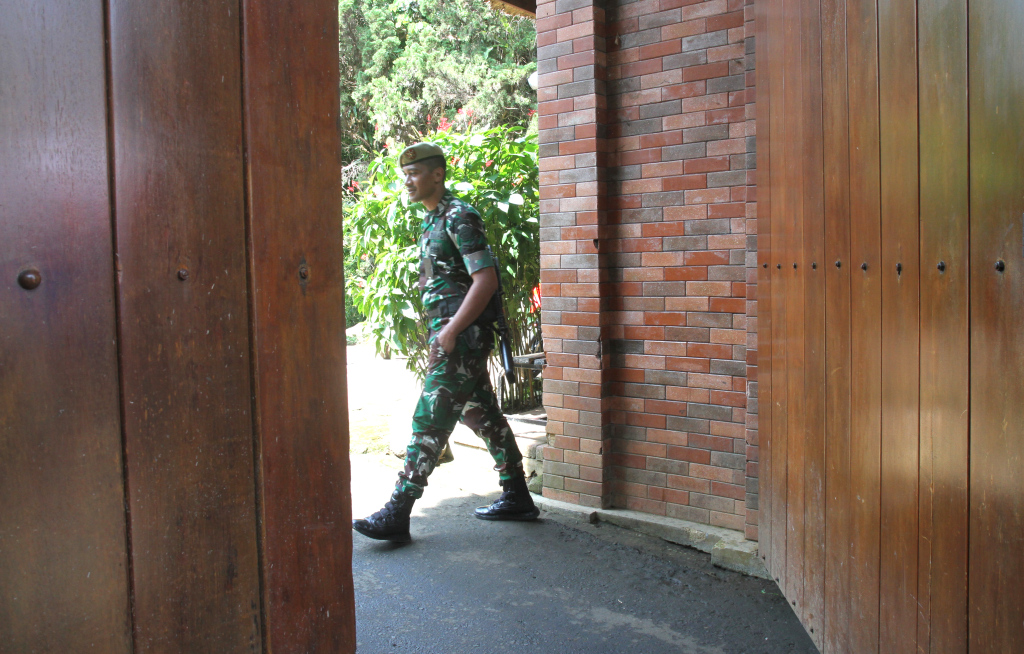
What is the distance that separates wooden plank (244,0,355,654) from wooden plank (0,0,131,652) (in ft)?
0.67

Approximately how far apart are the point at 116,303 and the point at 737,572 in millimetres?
3362

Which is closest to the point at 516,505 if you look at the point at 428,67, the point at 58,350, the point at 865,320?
A: the point at 865,320

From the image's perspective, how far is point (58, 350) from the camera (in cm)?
91

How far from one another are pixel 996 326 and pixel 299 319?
1166mm

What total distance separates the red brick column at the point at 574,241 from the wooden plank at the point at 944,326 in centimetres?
263

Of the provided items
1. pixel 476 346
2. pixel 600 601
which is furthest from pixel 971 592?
pixel 476 346

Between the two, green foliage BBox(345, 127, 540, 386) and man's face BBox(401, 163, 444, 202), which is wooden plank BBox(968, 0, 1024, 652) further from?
green foliage BBox(345, 127, 540, 386)

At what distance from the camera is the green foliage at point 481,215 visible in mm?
5613

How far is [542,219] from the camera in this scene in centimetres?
452

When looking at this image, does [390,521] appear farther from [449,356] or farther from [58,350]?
[58,350]

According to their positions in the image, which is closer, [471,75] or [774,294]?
[774,294]

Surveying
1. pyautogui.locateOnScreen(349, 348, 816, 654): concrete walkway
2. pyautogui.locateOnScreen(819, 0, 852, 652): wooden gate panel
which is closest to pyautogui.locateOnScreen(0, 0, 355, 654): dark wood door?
pyautogui.locateOnScreen(819, 0, 852, 652): wooden gate panel

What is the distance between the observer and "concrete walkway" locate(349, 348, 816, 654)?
10.1ft

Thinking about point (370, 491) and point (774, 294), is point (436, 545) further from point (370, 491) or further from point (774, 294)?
point (774, 294)
